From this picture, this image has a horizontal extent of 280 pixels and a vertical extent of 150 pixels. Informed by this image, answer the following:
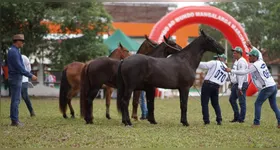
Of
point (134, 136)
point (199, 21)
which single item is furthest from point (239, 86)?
point (199, 21)

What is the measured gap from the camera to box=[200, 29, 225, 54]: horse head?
1050 cm

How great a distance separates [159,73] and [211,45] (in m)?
1.58

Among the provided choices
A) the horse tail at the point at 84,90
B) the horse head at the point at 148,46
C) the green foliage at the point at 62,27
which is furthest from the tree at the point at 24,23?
the horse tail at the point at 84,90

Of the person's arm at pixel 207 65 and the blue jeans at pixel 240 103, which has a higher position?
the person's arm at pixel 207 65

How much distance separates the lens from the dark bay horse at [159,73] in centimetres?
977

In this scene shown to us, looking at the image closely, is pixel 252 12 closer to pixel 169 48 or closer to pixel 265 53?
pixel 265 53

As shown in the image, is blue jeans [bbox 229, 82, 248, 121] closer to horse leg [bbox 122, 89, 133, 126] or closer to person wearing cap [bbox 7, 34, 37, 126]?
horse leg [bbox 122, 89, 133, 126]

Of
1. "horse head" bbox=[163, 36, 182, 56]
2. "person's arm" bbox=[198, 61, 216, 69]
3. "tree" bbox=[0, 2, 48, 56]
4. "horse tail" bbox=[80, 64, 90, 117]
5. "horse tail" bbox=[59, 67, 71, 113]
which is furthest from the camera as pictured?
A: "tree" bbox=[0, 2, 48, 56]

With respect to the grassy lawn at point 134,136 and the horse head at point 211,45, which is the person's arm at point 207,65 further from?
the grassy lawn at point 134,136

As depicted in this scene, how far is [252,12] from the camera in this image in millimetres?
35750

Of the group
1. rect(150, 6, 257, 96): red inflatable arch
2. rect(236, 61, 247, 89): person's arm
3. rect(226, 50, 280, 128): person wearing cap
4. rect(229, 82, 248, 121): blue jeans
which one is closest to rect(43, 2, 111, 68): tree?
rect(150, 6, 257, 96): red inflatable arch

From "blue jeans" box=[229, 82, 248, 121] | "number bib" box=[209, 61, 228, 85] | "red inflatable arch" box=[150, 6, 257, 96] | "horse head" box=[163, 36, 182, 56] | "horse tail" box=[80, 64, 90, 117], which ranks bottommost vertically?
"blue jeans" box=[229, 82, 248, 121]

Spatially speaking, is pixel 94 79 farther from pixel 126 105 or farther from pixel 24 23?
pixel 24 23

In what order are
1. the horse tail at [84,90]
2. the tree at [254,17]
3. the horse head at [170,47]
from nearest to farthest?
the horse tail at [84,90], the horse head at [170,47], the tree at [254,17]
